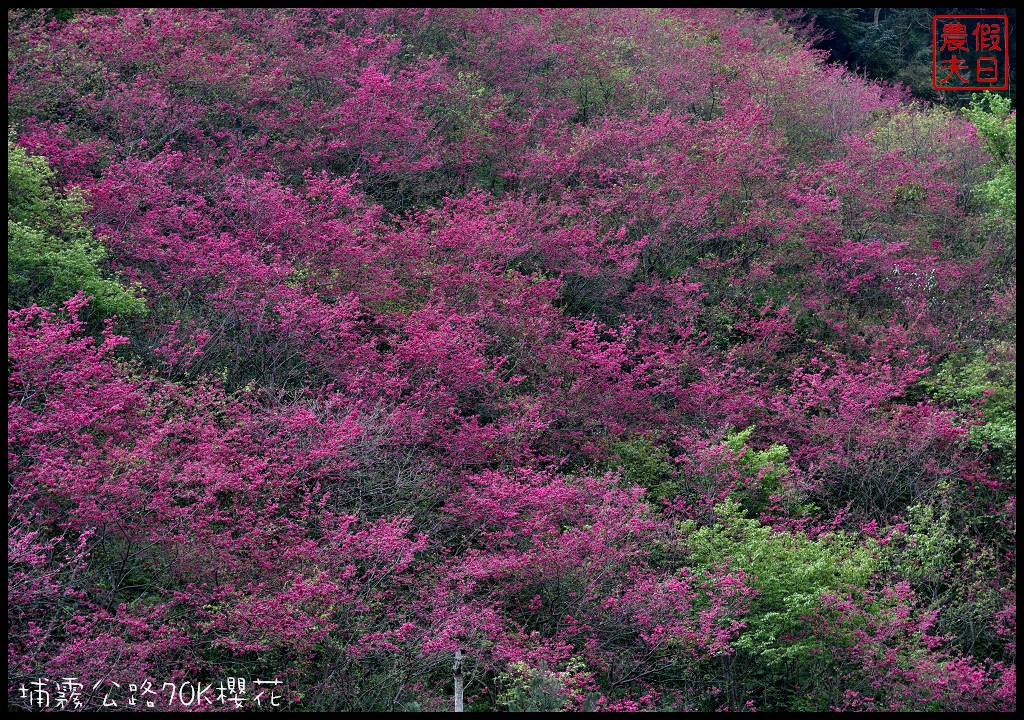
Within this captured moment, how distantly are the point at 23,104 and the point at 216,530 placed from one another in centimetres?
871

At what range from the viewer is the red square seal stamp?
29188 mm

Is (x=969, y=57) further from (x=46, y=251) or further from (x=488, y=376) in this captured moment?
(x=46, y=251)

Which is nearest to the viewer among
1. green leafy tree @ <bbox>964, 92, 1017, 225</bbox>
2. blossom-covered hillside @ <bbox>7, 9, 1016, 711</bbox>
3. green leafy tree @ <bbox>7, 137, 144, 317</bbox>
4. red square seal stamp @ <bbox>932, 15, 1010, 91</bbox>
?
blossom-covered hillside @ <bbox>7, 9, 1016, 711</bbox>

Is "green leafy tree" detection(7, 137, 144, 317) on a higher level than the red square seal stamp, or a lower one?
lower

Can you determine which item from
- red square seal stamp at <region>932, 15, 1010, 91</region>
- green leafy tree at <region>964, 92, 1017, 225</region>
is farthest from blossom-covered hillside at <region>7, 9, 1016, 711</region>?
red square seal stamp at <region>932, 15, 1010, 91</region>

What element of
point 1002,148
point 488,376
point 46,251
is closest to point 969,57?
point 1002,148

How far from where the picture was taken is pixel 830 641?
10875mm

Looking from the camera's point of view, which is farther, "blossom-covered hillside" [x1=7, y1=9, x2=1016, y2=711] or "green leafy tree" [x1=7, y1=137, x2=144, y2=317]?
"green leafy tree" [x1=7, y1=137, x2=144, y2=317]

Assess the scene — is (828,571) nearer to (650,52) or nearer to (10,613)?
(10,613)

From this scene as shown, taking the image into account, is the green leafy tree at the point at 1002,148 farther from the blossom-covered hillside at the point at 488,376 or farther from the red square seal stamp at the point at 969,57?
the red square seal stamp at the point at 969,57

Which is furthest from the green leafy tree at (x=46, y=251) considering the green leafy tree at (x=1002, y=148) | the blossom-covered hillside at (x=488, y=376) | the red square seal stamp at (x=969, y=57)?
the red square seal stamp at (x=969, y=57)

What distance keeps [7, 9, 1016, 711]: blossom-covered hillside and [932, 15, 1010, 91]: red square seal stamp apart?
8.91m

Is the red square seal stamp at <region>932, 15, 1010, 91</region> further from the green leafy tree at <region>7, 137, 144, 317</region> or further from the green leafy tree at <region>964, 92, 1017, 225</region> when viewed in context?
the green leafy tree at <region>7, 137, 144, 317</region>

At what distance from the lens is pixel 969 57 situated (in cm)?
3500
